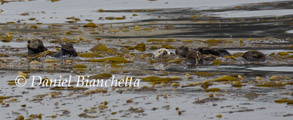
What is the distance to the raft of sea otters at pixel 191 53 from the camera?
9758 mm

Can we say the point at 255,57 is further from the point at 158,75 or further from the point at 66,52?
the point at 66,52

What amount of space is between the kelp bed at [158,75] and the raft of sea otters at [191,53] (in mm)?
166

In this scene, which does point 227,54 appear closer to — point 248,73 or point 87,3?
point 248,73

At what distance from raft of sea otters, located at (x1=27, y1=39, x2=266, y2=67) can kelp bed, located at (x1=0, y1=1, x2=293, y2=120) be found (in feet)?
0.55

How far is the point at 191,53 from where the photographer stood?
9805 millimetres

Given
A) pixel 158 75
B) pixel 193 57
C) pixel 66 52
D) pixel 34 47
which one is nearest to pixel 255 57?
pixel 193 57

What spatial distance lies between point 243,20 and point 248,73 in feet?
33.2

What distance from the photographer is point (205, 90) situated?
23.4 feet

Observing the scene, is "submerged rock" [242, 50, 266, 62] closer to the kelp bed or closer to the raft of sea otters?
the raft of sea otters

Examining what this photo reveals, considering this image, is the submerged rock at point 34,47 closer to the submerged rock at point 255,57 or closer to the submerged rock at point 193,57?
the submerged rock at point 193,57

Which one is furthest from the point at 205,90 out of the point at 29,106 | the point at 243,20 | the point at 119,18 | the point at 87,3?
the point at 87,3

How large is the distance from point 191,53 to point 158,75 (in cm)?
155

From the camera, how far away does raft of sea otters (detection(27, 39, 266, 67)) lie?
9.76 meters

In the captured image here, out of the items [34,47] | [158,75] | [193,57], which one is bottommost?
[158,75]
